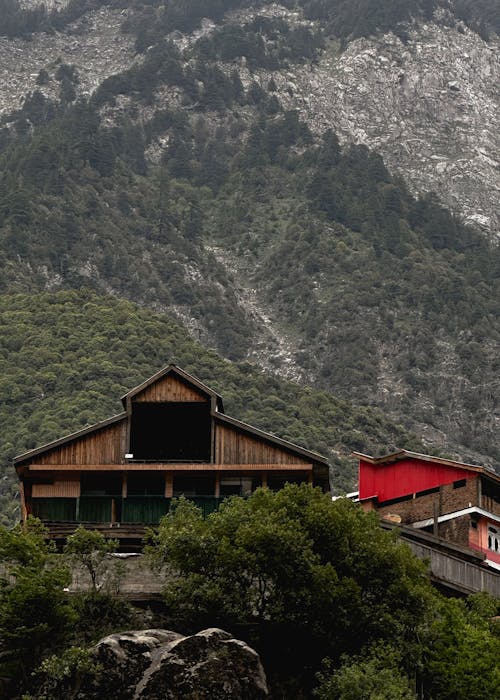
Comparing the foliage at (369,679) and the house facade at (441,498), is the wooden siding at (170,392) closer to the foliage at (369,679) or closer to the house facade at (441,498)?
the house facade at (441,498)

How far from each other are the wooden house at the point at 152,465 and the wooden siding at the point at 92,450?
0.04m

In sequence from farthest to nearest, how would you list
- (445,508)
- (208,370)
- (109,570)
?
(208,370)
(445,508)
(109,570)

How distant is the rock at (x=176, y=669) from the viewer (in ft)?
148

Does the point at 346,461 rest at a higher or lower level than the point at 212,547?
higher

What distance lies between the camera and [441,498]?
236 ft

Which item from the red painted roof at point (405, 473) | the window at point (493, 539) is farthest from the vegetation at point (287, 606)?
the red painted roof at point (405, 473)

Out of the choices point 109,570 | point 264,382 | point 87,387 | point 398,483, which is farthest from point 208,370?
point 109,570

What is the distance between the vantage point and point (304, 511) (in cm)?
5125

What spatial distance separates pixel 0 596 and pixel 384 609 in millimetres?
12130

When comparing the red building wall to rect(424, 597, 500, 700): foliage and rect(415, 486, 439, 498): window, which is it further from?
rect(424, 597, 500, 700): foliage

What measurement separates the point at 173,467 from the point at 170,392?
3.19 m

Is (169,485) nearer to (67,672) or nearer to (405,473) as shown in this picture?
(405,473)

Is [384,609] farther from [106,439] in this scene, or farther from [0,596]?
[106,439]

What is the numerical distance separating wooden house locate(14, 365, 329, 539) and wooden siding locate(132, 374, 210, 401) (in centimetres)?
4
